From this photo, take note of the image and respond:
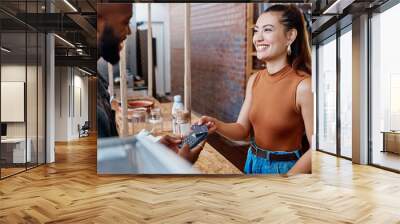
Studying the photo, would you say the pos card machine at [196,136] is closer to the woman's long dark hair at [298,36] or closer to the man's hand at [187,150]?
the man's hand at [187,150]

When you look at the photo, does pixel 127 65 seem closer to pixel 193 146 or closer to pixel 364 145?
pixel 193 146

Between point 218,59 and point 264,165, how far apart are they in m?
1.78

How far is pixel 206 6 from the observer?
6.28m

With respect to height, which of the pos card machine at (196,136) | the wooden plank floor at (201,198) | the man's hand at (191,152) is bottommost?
the wooden plank floor at (201,198)

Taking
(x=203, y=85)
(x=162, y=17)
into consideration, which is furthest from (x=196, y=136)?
(x=162, y=17)

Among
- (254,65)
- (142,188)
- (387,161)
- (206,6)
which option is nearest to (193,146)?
(142,188)

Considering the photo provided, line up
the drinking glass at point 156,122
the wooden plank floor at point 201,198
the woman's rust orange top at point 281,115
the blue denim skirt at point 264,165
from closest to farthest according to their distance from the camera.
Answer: the wooden plank floor at point 201,198, the woman's rust orange top at point 281,115, the blue denim skirt at point 264,165, the drinking glass at point 156,122

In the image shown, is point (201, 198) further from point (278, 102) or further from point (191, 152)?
point (278, 102)

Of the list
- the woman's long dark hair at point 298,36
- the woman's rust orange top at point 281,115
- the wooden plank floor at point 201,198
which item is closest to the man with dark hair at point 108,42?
the wooden plank floor at point 201,198

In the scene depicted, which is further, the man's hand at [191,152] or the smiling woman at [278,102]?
the man's hand at [191,152]

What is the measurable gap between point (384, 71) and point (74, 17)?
6.29 metres

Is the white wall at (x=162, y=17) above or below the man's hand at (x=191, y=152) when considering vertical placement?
above

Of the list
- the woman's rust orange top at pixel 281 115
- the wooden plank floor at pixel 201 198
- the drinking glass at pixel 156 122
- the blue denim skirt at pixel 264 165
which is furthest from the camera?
the drinking glass at pixel 156 122

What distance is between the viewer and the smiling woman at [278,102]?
20.0ft
